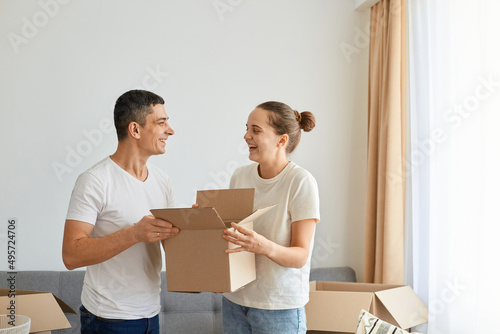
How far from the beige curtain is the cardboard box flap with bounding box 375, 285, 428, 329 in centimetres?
23

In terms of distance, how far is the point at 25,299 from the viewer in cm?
206

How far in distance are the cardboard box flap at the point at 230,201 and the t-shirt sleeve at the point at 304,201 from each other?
0.54ft

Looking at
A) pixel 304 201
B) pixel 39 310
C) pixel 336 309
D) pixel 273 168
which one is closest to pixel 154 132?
pixel 273 168

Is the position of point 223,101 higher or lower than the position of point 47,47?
lower

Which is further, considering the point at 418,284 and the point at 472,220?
the point at 418,284

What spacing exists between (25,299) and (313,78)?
216cm

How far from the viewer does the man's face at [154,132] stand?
1.81m

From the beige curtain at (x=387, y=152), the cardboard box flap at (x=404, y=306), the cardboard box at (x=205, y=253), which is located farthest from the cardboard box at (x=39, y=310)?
the beige curtain at (x=387, y=152)

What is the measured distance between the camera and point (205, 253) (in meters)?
1.61

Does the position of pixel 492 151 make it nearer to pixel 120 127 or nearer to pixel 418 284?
pixel 418 284

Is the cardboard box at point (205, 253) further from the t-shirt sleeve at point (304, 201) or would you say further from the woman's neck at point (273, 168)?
the woman's neck at point (273, 168)

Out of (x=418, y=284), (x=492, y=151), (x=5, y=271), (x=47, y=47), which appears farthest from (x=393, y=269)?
(x=47, y=47)

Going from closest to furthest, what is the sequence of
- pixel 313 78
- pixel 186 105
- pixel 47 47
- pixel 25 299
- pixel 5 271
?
pixel 25 299 → pixel 5 271 → pixel 47 47 → pixel 186 105 → pixel 313 78

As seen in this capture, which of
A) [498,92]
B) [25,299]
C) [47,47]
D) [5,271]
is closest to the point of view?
[25,299]
